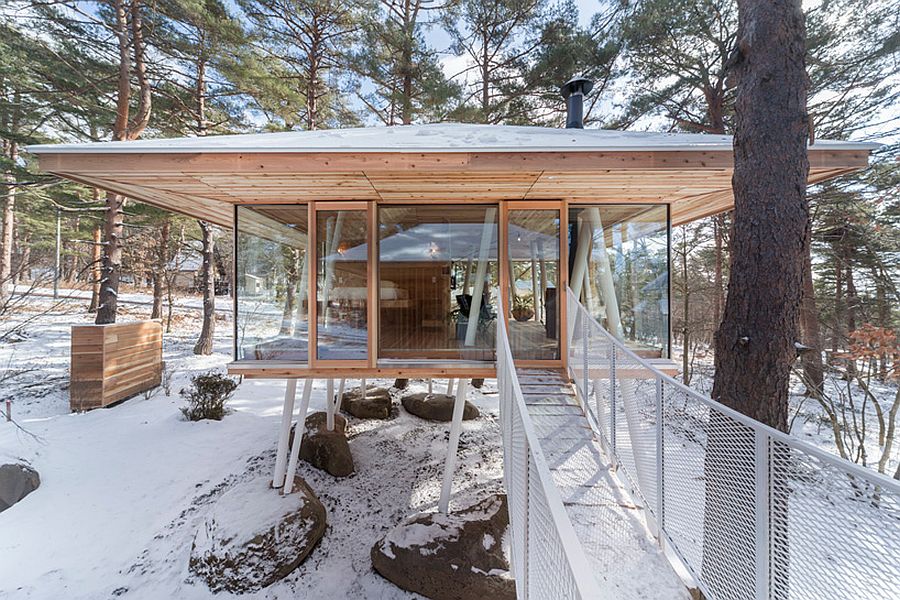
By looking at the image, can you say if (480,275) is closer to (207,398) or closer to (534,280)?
(534,280)

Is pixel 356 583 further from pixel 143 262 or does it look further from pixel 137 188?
pixel 143 262

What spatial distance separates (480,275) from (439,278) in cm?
51

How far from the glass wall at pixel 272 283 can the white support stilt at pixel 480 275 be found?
78.1 inches

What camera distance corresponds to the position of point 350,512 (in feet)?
16.2

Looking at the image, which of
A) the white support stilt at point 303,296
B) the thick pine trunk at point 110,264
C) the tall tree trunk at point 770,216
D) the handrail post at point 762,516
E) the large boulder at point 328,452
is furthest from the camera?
the thick pine trunk at point 110,264

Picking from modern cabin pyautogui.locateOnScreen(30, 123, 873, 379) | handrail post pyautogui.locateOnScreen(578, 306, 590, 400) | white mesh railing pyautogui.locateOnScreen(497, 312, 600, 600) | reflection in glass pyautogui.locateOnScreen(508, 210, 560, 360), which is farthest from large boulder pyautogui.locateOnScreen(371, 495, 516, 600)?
white mesh railing pyautogui.locateOnScreen(497, 312, 600, 600)

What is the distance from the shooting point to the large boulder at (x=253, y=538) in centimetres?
370

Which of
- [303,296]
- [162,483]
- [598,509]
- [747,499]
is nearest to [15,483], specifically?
[162,483]

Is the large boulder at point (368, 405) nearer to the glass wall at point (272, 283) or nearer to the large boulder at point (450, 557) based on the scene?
the large boulder at point (450, 557)

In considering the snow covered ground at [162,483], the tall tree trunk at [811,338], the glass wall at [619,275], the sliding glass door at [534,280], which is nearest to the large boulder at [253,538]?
the snow covered ground at [162,483]

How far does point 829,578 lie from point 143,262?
48.8ft

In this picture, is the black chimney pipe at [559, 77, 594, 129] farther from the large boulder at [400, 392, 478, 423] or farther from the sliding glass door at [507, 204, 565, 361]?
the large boulder at [400, 392, 478, 423]

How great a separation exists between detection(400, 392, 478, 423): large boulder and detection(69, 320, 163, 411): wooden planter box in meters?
5.22

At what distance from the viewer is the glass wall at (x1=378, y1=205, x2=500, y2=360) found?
4.25 m
